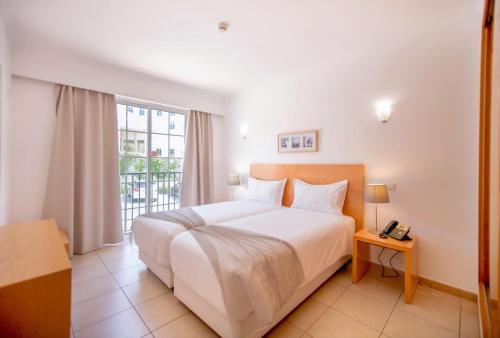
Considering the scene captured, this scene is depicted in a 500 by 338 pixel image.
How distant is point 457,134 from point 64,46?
4.42 m

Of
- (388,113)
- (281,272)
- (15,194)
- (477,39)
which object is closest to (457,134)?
(388,113)

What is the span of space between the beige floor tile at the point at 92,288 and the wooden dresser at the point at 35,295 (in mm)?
1182

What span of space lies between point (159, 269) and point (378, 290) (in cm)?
221

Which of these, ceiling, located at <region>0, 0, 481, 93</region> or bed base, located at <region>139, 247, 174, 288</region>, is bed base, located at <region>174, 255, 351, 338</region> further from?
ceiling, located at <region>0, 0, 481, 93</region>

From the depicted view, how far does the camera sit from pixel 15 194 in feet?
8.46

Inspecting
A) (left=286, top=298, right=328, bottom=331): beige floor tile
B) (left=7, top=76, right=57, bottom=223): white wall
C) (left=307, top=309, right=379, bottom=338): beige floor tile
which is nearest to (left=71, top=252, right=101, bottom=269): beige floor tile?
(left=7, top=76, right=57, bottom=223): white wall

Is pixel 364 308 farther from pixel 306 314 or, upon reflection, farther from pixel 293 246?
pixel 293 246

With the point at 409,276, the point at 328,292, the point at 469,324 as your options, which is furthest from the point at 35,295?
the point at 469,324

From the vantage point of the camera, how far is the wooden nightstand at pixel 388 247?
6.24ft

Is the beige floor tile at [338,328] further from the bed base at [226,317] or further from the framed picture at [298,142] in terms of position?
the framed picture at [298,142]

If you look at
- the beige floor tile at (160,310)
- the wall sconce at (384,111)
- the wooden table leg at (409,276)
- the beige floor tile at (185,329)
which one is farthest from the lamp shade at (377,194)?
the beige floor tile at (160,310)

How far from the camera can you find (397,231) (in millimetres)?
2127

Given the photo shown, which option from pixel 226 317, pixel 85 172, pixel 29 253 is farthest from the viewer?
pixel 85 172

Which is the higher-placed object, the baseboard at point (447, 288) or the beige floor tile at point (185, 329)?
the baseboard at point (447, 288)
